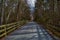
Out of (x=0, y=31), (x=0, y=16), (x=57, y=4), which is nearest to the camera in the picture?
(x=0, y=31)

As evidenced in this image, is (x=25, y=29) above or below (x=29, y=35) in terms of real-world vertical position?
below

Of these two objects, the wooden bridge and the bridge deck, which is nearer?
the bridge deck

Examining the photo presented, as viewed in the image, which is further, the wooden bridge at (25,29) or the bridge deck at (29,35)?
the wooden bridge at (25,29)

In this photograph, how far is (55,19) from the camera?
18688 mm

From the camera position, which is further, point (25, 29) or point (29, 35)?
point (25, 29)

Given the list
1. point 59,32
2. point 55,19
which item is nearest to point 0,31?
point 59,32

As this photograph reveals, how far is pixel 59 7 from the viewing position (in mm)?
18984

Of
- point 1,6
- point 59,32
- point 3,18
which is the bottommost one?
point 59,32

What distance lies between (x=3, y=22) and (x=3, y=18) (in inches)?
22.9

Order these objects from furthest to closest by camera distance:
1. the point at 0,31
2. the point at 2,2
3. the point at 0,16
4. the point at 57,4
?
the point at 57,4, the point at 0,16, the point at 2,2, the point at 0,31

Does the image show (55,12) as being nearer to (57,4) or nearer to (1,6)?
(57,4)

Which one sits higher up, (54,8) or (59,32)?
(54,8)

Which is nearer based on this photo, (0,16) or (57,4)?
(0,16)

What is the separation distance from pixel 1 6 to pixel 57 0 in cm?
673
